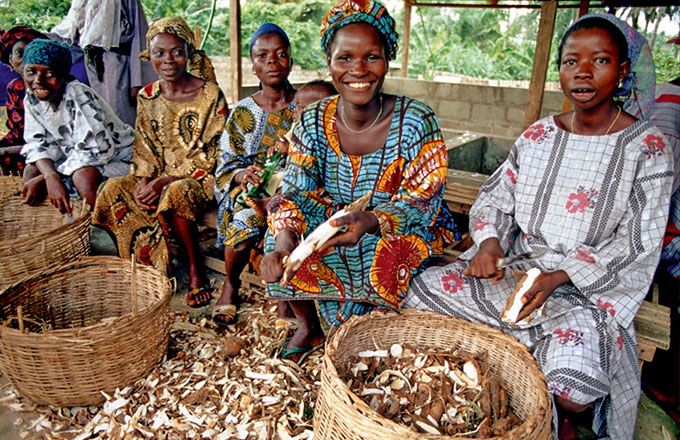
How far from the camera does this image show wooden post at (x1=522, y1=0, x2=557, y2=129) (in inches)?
177

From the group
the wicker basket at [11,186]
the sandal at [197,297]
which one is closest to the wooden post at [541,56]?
the sandal at [197,297]

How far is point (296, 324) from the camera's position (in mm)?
2688

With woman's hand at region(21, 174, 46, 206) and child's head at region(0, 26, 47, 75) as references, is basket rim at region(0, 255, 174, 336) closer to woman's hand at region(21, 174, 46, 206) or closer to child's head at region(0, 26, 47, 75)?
woman's hand at region(21, 174, 46, 206)

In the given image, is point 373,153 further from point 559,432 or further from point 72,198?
point 72,198

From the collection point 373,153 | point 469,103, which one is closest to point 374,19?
point 373,153

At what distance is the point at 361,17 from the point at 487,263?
41.5 inches

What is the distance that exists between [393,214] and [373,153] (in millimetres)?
304

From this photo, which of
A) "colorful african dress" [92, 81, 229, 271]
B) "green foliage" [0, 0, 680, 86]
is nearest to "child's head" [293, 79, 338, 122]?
"colorful african dress" [92, 81, 229, 271]

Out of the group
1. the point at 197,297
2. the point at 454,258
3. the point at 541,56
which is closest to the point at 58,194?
the point at 197,297

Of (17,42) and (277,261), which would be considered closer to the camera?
(277,261)

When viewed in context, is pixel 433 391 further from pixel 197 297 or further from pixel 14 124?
pixel 14 124

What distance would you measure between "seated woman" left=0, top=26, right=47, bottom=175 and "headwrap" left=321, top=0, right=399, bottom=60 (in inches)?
114

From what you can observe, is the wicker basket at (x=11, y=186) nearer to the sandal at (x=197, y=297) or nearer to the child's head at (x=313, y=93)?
the sandal at (x=197, y=297)

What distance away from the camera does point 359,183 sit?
2.20 meters
